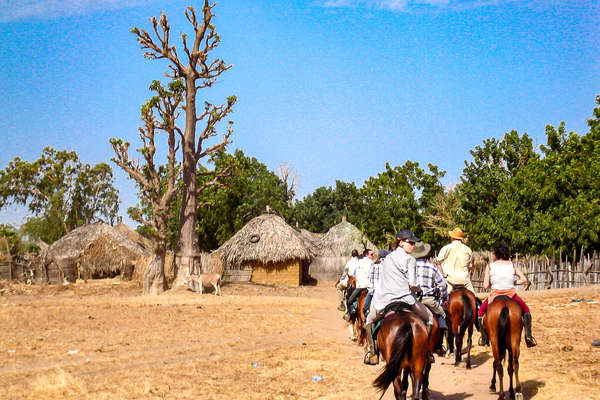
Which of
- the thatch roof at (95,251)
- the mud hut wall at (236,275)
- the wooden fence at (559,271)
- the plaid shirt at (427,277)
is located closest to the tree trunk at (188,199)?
the mud hut wall at (236,275)

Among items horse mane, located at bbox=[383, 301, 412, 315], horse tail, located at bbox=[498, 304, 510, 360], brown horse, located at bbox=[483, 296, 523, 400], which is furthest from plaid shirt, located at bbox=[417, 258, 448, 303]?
horse mane, located at bbox=[383, 301, 412, 315]

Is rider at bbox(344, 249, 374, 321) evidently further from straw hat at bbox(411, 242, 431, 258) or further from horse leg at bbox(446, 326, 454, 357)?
straw hat at bbox(411, 242, 431, 258)

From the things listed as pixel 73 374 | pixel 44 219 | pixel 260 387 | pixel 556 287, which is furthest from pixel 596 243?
pixel 44 219

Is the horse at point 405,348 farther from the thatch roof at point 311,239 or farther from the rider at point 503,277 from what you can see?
the thatch roof at point 311,239

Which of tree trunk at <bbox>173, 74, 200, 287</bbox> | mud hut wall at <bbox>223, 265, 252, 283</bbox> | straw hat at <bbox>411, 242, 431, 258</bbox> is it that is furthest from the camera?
mud hut wall at <bbox>223, 265, 252, 283</bbox>

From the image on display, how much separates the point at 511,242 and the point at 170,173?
1546cm

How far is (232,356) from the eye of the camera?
1130 cm

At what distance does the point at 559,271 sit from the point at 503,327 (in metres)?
16.6

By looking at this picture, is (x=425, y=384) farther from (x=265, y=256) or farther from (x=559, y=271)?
(x=265, y=256)

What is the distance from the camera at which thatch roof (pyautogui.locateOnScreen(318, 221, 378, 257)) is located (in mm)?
39156

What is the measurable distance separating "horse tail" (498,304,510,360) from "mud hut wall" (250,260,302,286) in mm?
27082

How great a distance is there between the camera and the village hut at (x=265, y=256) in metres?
34.0

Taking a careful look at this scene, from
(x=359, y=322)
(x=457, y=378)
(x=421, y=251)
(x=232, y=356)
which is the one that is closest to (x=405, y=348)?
(x=421, y=251)

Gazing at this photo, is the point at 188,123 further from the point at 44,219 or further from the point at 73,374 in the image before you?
the point at 44,219
